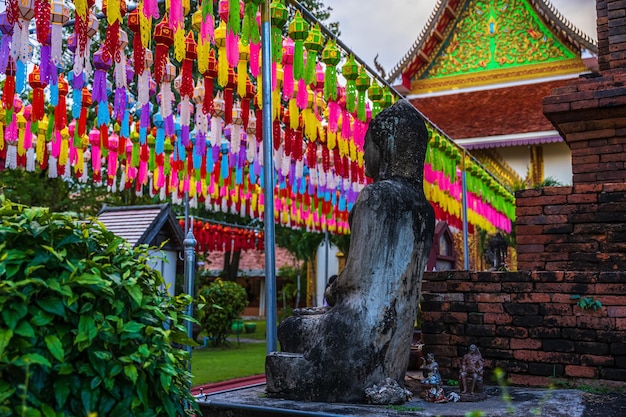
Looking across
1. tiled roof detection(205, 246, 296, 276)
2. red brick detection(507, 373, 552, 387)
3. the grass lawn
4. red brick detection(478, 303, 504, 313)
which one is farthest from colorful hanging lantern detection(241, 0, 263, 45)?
tiled roof detection(205, 246, 296, 276)

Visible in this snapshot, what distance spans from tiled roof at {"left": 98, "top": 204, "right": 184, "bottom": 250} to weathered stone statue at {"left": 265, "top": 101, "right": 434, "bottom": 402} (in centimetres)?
548

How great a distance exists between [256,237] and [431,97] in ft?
24.9

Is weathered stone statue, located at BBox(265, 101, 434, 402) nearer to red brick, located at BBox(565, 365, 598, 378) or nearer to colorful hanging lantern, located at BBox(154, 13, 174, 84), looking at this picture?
red brick, located at BBox(565, 365, 598, 378)

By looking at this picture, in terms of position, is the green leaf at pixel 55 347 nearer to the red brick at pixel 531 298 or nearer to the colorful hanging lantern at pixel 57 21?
the colorful hanging lantern at pixel 57 21

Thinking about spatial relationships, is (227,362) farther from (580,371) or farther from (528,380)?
(580,371)

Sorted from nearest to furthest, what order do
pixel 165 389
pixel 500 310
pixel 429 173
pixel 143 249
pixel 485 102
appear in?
pixel 165 389
pixel 143 249
pixel 500 310
pixel 429 173
pixel 485 102

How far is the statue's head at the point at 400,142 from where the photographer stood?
4.68m

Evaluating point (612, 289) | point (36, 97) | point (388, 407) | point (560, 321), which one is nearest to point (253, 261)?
point (36, 97)

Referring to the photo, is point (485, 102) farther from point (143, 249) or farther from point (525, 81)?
point (143, 249)

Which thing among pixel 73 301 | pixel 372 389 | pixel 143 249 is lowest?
pixel 372 389

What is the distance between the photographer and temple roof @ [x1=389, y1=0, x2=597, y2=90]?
19922 millimetres

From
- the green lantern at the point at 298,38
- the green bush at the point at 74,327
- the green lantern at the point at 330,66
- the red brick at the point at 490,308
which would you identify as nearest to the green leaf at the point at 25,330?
the green bush at the point at 74,327

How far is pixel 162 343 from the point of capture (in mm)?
2807

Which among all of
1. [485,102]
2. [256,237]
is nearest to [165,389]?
[256,237]
